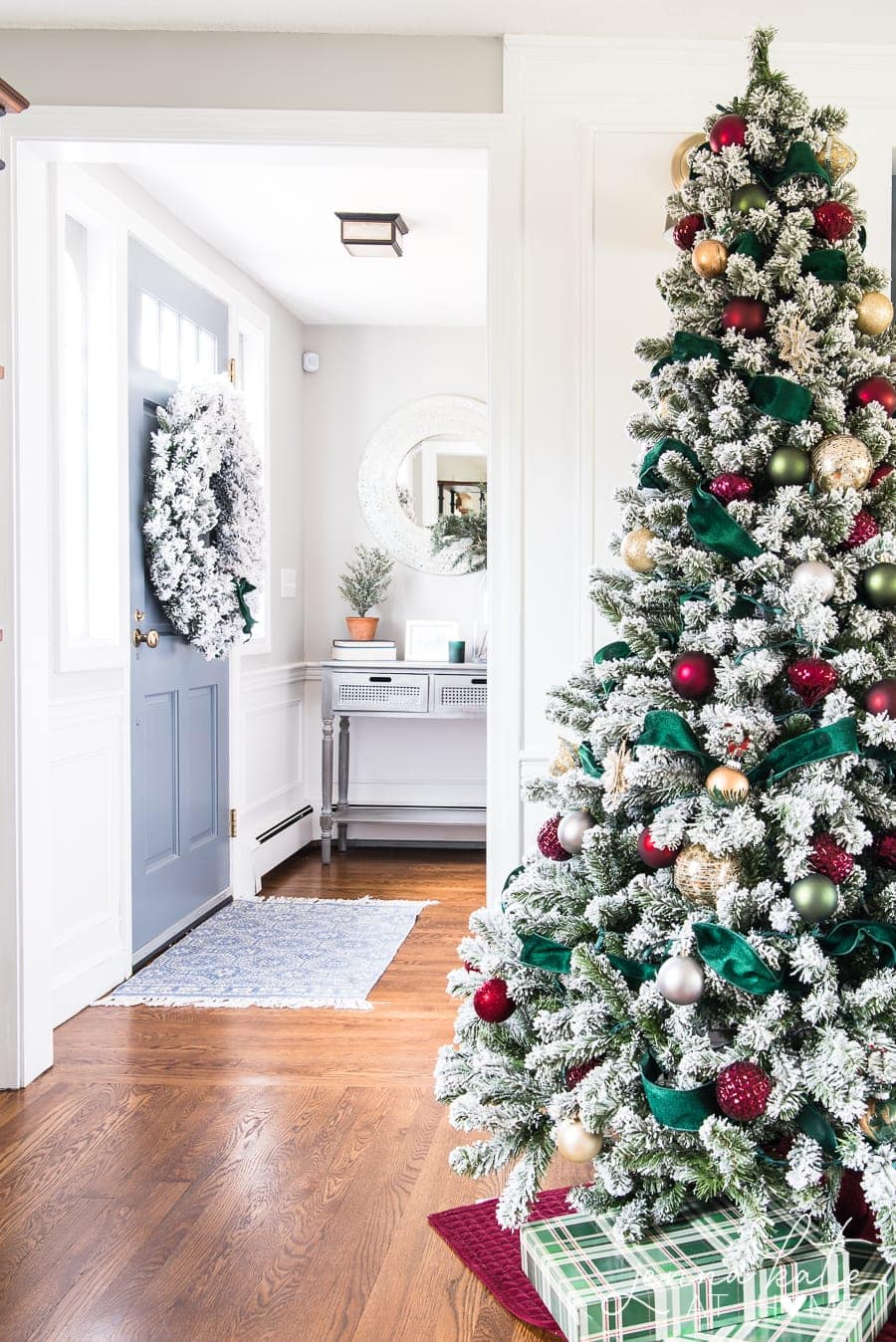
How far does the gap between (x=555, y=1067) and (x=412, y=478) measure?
14.1ft

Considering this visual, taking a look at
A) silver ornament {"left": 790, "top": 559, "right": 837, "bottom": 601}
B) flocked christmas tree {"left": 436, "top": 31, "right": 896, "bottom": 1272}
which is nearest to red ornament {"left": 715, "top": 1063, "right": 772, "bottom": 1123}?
flocked christmas tree {"left": 436, "top": 31, "right": 896, "bottom": 1272}

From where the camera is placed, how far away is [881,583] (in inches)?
69.0

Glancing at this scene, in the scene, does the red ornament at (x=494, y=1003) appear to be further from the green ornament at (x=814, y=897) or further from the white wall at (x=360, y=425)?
the white wall at (x=360, y=425)

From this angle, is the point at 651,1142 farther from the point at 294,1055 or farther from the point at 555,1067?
the point at 294,1055

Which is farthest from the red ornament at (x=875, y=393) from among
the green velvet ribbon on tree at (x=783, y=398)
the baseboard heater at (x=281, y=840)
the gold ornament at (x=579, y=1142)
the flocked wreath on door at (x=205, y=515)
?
the baseboard heater at (x=281, y=840)

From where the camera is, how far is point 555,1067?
1759mm

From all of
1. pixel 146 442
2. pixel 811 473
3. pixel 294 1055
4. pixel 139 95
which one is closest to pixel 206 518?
pixel 146 442

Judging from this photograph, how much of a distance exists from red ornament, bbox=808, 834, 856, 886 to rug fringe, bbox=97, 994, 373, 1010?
1971 mm

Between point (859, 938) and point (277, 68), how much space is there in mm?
2282

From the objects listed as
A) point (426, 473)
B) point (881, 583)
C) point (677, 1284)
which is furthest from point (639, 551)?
point (426, 473)

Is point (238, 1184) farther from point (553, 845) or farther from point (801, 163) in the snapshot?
point (801, 163)

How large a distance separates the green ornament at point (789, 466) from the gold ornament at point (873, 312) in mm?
267

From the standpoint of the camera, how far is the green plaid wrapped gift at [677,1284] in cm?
163

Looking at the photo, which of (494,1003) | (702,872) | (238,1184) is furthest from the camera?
(238,1184)
